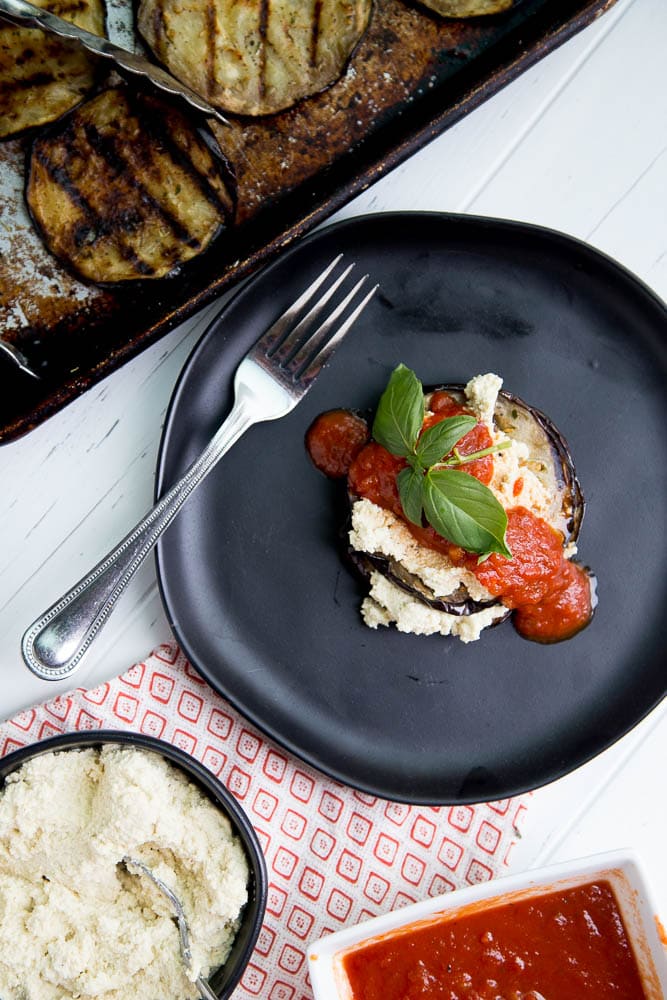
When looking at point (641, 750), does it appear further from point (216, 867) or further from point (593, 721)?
point (216, 867)

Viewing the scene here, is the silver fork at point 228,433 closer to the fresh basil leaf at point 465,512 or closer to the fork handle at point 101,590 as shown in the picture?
the fork handle at point 101,590

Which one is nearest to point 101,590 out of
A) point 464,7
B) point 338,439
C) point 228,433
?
point 228,433

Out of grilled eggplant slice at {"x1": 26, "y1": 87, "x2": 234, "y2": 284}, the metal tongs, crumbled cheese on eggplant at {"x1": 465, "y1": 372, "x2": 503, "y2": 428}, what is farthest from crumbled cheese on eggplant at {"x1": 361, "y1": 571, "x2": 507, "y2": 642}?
the metal tongs

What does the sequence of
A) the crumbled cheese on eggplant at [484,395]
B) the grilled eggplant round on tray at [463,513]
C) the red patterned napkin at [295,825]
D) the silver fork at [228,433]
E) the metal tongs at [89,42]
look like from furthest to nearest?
the red patterned napkin at [295,825] < the crumbled cheese on eggplant at [484,395] < the silver fork at [228,433] < the grilled eggplant round on tray at [463,513] < the metal tongs at [89,42]

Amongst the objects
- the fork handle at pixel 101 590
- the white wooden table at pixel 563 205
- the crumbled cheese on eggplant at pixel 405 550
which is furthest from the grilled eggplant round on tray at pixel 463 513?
the white wooden table at pixel 563 205

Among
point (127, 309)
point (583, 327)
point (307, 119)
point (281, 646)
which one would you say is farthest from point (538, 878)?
point (307, 119)

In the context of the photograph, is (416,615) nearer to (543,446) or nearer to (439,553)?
(439,553)

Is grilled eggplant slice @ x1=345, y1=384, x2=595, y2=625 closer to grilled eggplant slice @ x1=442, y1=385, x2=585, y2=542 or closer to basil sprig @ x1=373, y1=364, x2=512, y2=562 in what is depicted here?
grilled eggplant slice @ x1=442, y1=385, x2=585, y2=542
